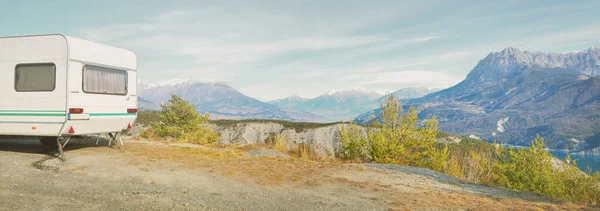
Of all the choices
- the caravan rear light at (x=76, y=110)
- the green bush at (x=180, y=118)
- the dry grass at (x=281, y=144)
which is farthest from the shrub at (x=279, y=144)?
the green bush at (x=180, y=118)

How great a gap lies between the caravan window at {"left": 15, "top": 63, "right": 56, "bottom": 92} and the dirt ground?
85.9 inches

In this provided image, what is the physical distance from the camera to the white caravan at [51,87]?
10.6m

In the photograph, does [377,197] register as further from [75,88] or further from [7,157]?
[7,157]

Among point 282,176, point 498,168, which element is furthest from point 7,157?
point 498,168

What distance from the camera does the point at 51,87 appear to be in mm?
10719

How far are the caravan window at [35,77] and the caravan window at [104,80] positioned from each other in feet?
2.90

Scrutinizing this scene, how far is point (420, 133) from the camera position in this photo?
16.5m

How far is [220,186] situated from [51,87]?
6.57 meters

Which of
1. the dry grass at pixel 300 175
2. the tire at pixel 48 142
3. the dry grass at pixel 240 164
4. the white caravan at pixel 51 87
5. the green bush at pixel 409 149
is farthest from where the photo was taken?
the green bush at pixel 409 149

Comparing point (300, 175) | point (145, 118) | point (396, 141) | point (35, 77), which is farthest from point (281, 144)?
point (145, 118)

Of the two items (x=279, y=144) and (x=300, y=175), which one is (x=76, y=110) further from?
(x=279, y=144)

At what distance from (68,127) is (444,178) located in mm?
11641

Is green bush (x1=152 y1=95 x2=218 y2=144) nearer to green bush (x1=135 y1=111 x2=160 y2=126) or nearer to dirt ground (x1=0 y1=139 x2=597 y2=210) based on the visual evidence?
dirt ground (x1=0 y1=139 x2=597 y2=210)

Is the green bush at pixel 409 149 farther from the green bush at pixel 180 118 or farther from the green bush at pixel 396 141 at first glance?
the green bush at pixel 180 118
